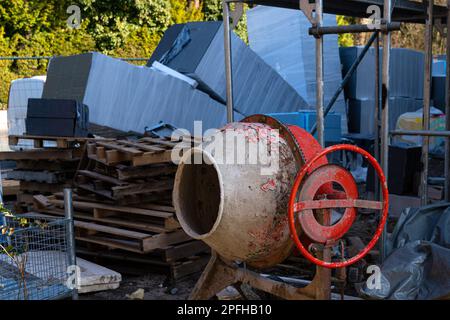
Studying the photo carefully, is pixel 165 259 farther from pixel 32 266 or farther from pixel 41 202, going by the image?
pixel 41 202

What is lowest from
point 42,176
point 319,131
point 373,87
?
point 42,176

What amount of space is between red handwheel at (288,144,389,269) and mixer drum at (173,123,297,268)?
8.1 inches

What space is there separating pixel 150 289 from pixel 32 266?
1.05m

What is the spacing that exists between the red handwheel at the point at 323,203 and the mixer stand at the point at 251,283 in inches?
4.9

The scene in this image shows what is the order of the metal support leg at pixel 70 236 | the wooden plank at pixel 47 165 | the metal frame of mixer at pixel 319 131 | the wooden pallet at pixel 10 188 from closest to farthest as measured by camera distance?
1. the metal frame of mixer at pixel 319 131
2. the metal support leg at pixel 70 236
3. the wooden plank at pixel 47 165
4. the wooden pallet at pixel 10 188

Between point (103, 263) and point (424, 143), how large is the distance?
366cm

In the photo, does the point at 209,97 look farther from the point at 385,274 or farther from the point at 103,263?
the point at 385,274

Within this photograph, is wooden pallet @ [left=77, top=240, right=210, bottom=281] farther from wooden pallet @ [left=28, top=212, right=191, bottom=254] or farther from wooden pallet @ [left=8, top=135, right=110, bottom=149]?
wooden pallet @ [left=8, top=135, right=110, bottom=149]

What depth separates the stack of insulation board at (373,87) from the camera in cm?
1088

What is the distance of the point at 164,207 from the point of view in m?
5.41

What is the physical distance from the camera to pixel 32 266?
4777 mm

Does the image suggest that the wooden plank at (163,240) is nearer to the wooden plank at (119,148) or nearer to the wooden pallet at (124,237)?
the wooden pallet at (124,237)

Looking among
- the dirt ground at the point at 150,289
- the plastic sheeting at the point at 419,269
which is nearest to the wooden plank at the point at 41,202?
the dirt ground at the point at 150,289

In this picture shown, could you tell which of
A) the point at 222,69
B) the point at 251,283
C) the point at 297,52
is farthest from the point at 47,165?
the point at 297,52
